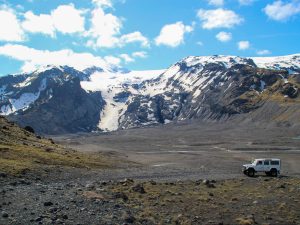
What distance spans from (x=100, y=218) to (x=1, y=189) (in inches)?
402

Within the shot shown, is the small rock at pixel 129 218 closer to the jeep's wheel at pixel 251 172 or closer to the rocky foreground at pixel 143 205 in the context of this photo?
the rocky foreground at pixel 143 205

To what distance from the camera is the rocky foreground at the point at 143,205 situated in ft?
86.3

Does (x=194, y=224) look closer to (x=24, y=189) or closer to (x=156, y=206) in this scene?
(x=156, y=206)

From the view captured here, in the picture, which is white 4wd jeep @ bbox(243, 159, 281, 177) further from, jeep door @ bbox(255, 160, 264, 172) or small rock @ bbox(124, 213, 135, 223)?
small rock @ bbox(124, 213, 135, 223)

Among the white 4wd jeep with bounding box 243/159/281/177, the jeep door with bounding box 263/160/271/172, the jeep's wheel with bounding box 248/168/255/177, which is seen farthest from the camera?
the jeep door with bounding box 263/160/271/172

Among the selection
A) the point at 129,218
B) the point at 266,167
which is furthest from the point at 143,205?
the point at 266,167

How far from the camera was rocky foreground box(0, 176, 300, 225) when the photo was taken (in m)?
26.3

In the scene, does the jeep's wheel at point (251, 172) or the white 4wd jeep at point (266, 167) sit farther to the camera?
the white 4wd jeep at point (266, 167)

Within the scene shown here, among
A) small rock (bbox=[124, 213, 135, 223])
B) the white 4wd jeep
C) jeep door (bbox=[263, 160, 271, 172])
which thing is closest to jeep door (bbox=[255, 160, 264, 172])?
the white 4wd jeep

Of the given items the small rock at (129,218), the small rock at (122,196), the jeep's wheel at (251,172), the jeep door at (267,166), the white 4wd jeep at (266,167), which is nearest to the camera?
the small rock at (129,218)

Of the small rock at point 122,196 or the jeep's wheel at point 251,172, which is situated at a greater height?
the small rock at point 122,196

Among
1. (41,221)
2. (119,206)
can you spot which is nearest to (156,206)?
(119,206)

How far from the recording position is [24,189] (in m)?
34.3

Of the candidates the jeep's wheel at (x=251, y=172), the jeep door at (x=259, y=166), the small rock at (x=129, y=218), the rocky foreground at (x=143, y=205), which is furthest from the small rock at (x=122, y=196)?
the jeep door at (x=259, y=166)
